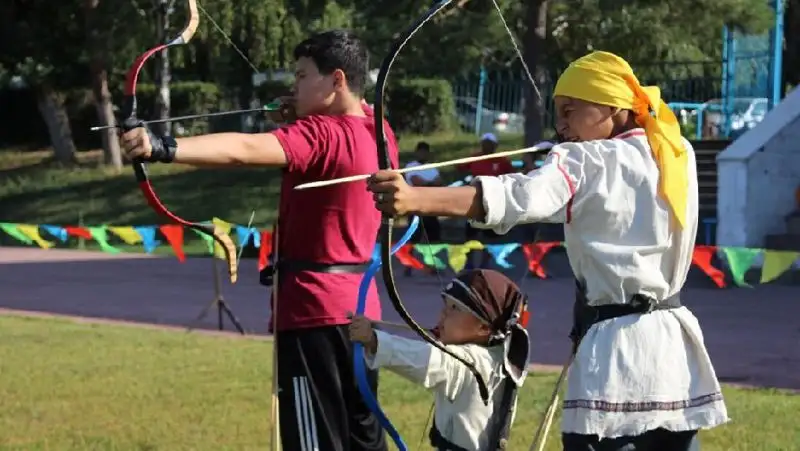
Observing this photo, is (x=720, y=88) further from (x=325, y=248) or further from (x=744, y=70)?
(x=325, y=248)

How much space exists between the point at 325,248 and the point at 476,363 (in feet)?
2.07

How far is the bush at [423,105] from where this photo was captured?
33.4 m

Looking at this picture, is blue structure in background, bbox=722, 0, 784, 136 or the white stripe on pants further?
blue structure in background, bbox=722, 0, 784, 136

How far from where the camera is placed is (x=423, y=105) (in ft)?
110

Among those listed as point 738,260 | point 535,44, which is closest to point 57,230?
point 535,44

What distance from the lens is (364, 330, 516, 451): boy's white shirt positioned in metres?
4.60

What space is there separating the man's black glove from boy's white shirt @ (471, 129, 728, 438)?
40.8 inches

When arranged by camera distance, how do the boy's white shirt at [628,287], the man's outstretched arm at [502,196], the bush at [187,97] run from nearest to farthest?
the man's outstretched arm at [502,196], the boy's white shirt at [628,287], the bush at [187,97]

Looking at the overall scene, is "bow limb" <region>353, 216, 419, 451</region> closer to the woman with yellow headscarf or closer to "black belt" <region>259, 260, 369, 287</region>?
"black belt" <region>259, 260, 369, 287</region>

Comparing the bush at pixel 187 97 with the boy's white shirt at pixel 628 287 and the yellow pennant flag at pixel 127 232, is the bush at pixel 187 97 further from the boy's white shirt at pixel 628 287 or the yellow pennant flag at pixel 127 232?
the boy's white shirt at pixel 628 287

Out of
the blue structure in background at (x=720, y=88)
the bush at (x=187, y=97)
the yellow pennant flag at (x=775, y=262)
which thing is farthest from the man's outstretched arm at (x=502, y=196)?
the bush at (x=187, y=97)

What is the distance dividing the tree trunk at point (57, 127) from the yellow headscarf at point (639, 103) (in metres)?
33.1

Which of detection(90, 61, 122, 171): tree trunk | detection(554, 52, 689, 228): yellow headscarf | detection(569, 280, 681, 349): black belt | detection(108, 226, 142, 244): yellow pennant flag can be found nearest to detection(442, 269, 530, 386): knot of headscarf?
detection(569, 280, 681, 349): black belt

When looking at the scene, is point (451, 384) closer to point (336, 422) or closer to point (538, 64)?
point (336, 422)
